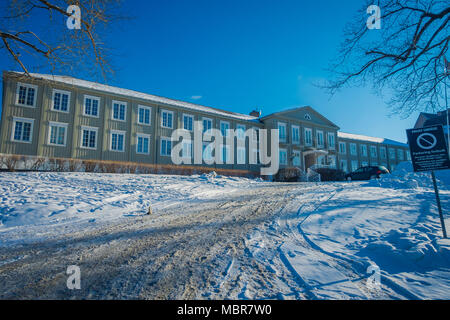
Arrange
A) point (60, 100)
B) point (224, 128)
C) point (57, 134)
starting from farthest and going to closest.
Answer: point (224, 128)
point (60, 100)
point (57, 134)

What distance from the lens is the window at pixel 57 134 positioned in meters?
18.1

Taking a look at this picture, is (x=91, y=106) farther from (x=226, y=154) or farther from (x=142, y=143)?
(x=226, y=154)

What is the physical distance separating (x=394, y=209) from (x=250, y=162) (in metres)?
20.8

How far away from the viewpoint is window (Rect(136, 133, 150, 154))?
2157 centimetres

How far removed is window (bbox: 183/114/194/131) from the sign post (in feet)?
69.5

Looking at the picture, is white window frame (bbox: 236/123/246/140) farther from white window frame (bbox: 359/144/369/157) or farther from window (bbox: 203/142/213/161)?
white window frame (bbox: 359/144/369/157)

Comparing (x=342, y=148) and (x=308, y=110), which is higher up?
(x=308, y=110)

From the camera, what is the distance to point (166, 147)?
2291 centimetres

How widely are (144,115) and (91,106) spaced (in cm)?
451

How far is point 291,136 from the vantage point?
30.3 m

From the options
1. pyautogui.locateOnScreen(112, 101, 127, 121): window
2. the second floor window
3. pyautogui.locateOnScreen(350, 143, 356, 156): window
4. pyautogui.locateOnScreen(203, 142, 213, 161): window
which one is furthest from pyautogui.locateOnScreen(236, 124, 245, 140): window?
pyautogui.locateOnScreen(350, 143, 356, 156): window

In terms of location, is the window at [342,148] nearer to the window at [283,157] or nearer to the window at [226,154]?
the window at [283,157]

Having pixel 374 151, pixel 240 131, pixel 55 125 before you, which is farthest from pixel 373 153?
pixel 55 125

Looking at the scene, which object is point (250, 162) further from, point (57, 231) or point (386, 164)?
point (386, 164)
